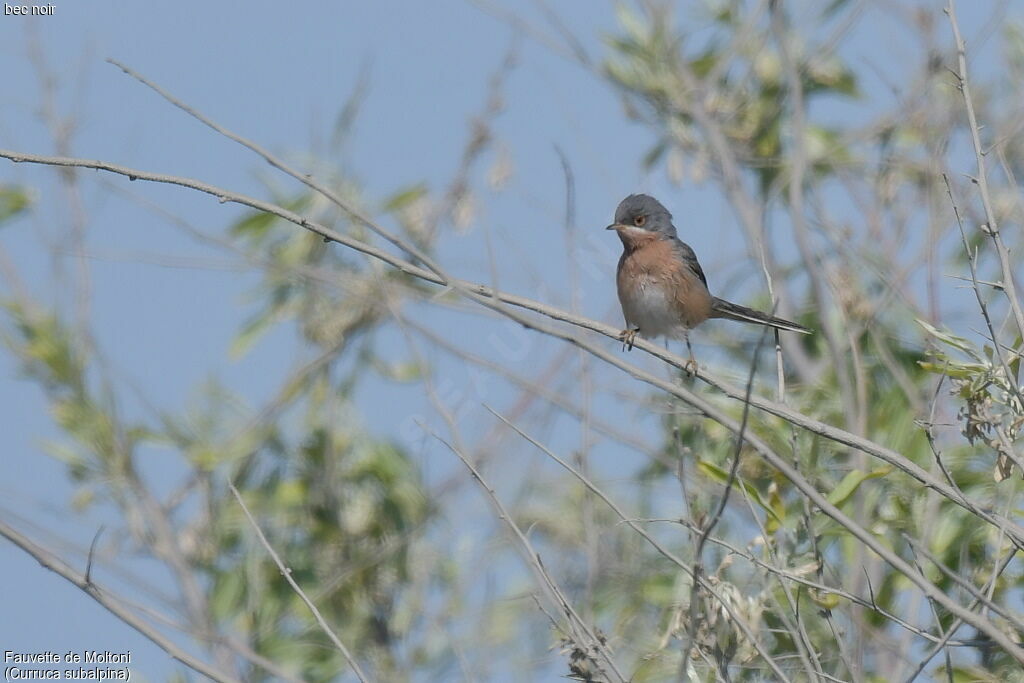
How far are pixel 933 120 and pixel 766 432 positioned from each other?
280 centimetres

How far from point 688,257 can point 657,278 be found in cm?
34

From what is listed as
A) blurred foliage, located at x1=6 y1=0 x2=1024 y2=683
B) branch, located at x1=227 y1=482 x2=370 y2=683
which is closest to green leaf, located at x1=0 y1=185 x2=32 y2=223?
blurred foliage, located at x1=6 y1=0 x2=1024 y2=683

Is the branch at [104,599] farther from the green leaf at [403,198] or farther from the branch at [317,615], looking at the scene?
the green leaf at [403,198]

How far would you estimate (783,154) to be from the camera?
321 inches

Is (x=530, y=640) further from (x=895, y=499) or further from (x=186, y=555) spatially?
(x=186, y=555)

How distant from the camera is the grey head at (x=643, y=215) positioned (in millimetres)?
6828

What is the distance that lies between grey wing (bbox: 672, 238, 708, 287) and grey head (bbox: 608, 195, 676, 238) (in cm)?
7

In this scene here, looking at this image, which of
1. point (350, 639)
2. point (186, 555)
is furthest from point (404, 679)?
point (186, 555)

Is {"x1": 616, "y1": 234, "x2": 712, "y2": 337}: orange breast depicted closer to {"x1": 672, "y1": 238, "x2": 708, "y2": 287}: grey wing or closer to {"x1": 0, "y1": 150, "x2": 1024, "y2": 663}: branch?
{"x1": 672, "y1": 238, "x2": 708, "y2": 287}: grey wing

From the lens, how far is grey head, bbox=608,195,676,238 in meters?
6.83

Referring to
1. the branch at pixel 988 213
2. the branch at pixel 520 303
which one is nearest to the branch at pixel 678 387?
the branch at pixel 520 303

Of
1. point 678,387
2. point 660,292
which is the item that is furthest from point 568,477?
point 678,387

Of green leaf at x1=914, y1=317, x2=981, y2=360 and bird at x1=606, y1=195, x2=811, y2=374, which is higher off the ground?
bird at x1=606, y1=195, x2=811, y2=374

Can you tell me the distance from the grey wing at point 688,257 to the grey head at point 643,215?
7 cm
